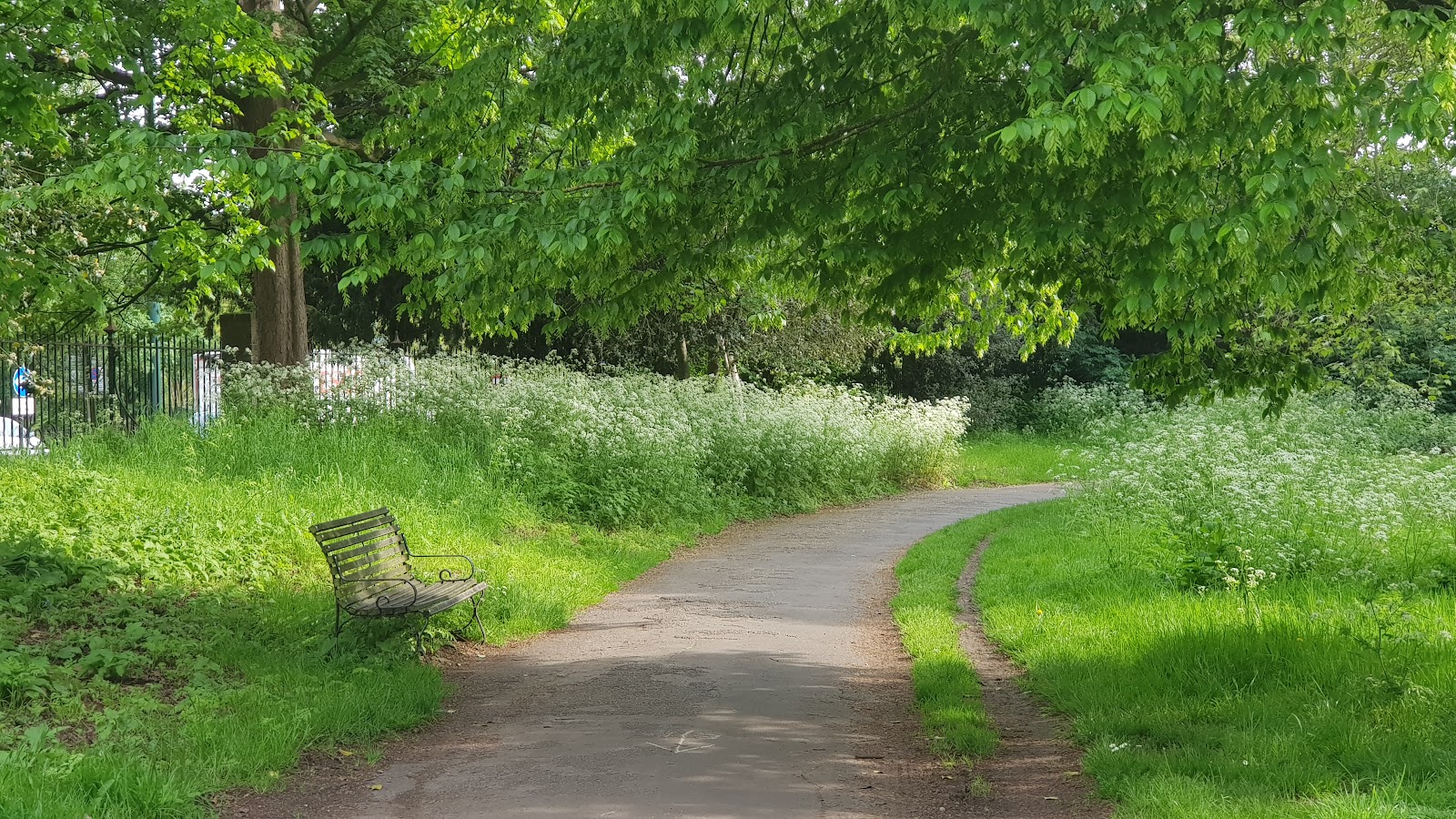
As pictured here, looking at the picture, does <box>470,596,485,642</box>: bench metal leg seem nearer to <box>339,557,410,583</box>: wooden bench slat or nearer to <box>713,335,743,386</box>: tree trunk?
<box>339,557,410,583</box>: wooden bench slat

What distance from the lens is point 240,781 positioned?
5602 mm

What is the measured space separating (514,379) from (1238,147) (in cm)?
1292

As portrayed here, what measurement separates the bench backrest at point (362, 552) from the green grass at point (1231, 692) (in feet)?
13.1

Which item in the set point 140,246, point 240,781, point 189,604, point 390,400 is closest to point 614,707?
point 240,781

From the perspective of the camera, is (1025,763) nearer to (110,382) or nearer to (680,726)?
(680,726)

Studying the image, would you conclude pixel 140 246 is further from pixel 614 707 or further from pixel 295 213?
pixel 614 707

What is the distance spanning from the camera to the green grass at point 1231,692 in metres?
5.11

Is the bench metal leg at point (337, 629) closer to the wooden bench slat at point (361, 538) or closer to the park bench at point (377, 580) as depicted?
the park bench at point (377, 580)

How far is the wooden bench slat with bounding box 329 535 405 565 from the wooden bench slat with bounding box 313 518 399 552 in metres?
0.06

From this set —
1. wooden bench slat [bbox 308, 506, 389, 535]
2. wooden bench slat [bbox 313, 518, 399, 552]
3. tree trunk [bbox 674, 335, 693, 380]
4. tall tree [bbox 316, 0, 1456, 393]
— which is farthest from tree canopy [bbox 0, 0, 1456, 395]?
tree trunk [bbox 674, 335, 693, 380]

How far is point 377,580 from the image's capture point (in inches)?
324

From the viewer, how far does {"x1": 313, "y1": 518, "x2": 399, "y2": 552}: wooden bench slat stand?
8.05 metres

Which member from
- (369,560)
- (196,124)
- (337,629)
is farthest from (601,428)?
(337,629)

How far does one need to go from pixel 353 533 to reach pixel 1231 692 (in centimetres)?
604
